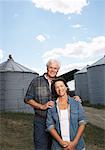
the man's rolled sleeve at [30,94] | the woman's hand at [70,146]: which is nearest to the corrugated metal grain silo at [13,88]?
the man's rolled sleeve at [30,94]

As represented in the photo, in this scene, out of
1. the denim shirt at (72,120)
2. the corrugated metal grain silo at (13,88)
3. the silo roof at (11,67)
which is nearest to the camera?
the denim shirt at (72,120)

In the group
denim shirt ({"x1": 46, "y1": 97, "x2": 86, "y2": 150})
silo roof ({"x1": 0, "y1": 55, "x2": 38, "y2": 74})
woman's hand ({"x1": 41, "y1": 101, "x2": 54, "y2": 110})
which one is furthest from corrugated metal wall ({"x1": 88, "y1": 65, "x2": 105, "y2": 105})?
denim shirt ({"x1": 46, "y1": 97, "x2": 86, "y2": 150})

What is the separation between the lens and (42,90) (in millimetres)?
4289

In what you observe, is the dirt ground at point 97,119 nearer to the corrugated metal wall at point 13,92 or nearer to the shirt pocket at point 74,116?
the corrugated metal wall at point 13,92

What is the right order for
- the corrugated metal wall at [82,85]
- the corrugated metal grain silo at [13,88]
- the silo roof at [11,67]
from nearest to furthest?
1. the corrugated metal grain silo at [13,88]
2. the silo roof at [11,67]
3. the corrugated metal wall at [82,85]

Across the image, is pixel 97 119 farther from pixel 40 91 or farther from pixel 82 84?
pixel 82 84

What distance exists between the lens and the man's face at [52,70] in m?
4.17

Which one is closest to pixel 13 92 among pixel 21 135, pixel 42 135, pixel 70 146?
pixel 21 135

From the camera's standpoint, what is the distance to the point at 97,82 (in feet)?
79.5

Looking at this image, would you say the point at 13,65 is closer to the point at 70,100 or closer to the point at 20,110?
the point at 20,110

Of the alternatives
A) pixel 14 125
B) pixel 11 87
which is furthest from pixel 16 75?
pixel 14 125

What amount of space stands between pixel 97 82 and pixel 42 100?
20.2 metres

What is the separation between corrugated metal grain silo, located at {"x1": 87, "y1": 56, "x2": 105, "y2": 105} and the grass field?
8793mm

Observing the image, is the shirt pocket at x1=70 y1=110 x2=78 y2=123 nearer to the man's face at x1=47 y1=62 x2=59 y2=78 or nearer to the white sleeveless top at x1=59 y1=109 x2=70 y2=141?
the white sleeveless top at x1=59 y1=109 x2=70 y2=141
